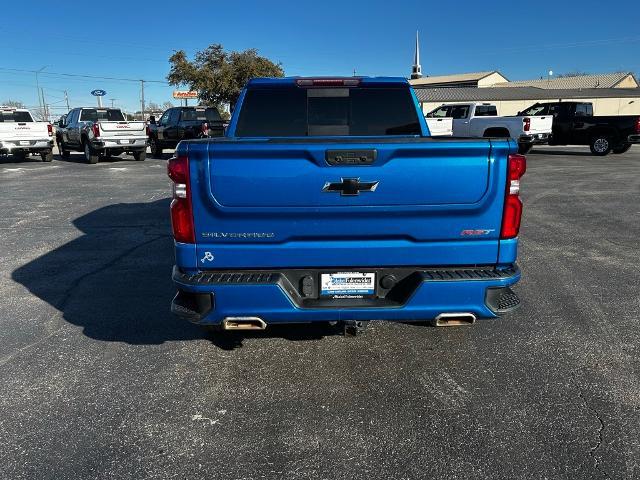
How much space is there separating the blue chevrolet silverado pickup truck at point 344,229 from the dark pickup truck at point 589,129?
20.0 m

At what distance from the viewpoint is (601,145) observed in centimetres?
2034

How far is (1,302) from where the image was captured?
4930 mm

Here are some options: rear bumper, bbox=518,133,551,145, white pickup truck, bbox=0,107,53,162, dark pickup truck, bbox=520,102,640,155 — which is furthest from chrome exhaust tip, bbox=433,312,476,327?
dark pickup truck, bbox=520,102,640,155

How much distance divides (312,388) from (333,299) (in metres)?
0.65

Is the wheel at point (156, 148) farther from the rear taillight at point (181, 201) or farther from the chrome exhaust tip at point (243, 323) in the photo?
the chrome exhaust tip at point (243, 323)

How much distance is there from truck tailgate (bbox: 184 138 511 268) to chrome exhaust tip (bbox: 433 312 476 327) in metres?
0.38

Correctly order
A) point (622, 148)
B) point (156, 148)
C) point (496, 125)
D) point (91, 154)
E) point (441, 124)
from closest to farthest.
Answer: point (91, 154), point (496, 125), point (622, 148), point (156, 148), point (441, 124)

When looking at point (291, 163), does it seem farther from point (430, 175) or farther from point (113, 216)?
point (113, 216)

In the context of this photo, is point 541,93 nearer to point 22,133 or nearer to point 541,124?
point 541,124

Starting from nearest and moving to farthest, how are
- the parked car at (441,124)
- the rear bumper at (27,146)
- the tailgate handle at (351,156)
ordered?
the tailgate handle at (351,156) < the rear bumper at (27,146) < the parked car at (441,124)

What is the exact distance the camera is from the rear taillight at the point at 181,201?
2.97 metres

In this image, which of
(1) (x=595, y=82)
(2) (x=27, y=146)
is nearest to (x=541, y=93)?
(1) (x=595, y=82)

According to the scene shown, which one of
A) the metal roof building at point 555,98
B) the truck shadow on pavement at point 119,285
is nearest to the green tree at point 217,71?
the metal roof building at point 555,98

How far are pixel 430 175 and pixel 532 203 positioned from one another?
8098mm
